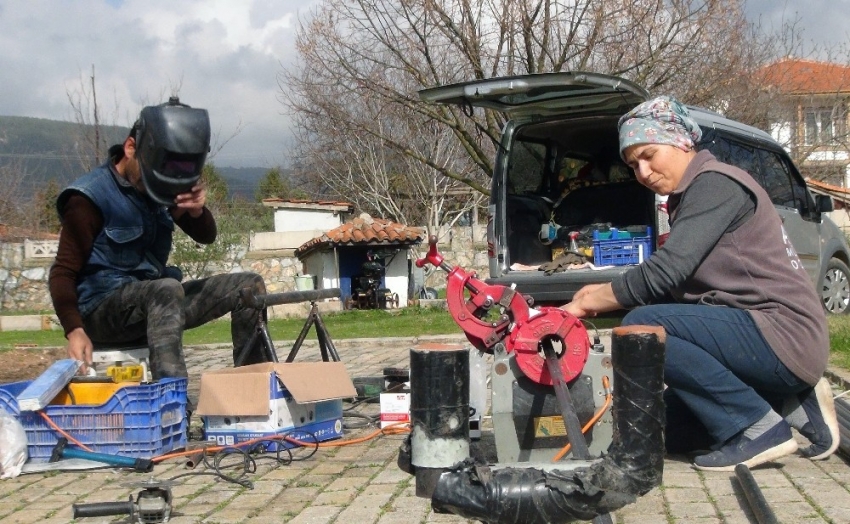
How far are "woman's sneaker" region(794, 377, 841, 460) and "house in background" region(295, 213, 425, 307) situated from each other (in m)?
20.9

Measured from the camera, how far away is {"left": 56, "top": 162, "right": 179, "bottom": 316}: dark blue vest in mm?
5168

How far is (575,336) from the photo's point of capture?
377cm

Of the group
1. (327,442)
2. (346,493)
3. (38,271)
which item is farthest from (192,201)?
(38,271)

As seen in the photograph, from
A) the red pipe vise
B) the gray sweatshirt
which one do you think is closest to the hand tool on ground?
the red pipe vise

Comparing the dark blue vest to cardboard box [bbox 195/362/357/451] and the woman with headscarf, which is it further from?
the woman with headscarf

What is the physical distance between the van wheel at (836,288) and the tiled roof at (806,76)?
10.2 metres

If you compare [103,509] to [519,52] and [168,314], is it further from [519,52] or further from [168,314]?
[519,52]

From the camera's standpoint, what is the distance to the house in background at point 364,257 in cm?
2520

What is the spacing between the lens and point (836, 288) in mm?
11797

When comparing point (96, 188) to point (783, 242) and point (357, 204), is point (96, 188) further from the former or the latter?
point (357, 204)

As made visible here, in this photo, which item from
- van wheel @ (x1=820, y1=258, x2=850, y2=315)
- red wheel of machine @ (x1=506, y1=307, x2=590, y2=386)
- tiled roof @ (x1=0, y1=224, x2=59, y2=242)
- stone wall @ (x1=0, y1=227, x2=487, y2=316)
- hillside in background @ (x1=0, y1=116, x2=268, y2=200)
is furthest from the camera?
tiled roof @ (x1=0, y1=224, x2=59, y2=242)

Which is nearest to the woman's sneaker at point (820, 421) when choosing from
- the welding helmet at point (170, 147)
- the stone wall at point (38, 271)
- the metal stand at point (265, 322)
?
the metal stand at point (265, 322)

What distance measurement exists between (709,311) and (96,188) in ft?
10.5

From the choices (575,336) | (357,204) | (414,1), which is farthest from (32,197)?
(575,336)
